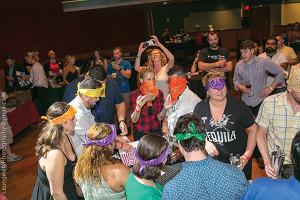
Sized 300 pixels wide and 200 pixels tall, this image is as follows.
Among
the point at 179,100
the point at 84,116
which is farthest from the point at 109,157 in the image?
the point at 179,100

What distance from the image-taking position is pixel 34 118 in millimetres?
6840

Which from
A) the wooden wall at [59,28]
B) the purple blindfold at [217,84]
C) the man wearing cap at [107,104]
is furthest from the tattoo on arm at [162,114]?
the wooden wall at [59,28]

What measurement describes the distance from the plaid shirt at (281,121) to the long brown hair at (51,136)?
5.44ft

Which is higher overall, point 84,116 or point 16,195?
point 84,116

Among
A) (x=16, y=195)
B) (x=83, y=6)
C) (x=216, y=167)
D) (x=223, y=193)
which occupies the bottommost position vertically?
(x=16, y=195)

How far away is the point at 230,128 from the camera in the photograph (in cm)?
258

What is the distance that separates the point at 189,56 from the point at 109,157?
460 inches

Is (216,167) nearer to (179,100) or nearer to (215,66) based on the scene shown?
(179,100)

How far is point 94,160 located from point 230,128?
120cm

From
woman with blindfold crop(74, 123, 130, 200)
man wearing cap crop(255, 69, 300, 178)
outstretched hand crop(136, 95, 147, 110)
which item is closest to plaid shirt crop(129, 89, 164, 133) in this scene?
outstretched hand crop(136, 95, 147, 110)

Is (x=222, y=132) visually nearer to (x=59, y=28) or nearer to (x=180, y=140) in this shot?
(x=180, y=140)

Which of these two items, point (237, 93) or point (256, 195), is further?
point (237, 93)

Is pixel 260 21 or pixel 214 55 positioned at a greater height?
pixel 260 21

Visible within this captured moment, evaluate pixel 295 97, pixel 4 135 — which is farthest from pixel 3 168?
pixel 295 97
